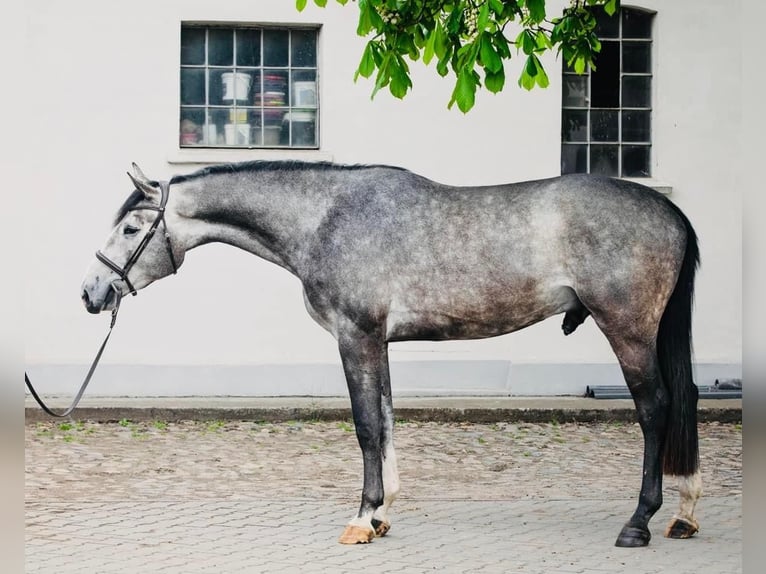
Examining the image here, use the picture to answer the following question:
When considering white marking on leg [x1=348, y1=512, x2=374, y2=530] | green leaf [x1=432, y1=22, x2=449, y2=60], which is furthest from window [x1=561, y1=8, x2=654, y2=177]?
green leaf [x1=432, y1=22, x2=449, y2=60]

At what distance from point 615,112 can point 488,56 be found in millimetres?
8111

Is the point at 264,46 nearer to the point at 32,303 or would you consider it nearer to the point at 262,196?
the point at 32,303

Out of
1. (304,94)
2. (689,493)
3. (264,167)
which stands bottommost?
(689,493)

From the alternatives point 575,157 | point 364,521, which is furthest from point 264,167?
point 575,157

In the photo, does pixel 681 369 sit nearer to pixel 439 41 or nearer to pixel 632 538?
pixel 632 538

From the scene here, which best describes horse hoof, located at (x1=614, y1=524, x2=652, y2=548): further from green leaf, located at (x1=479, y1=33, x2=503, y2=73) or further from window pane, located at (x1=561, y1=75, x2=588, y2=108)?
window pane, located at (x1=561, y1=75, x2=588, y2=108)

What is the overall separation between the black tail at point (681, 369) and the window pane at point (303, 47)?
6944 mm

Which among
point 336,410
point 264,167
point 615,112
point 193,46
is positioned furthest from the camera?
point 615,112

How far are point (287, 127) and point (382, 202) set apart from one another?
20.5 ft

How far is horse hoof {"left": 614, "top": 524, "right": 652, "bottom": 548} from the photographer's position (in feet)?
20.0

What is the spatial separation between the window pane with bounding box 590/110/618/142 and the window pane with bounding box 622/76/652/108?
0.20 meters

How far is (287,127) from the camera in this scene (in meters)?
12.6

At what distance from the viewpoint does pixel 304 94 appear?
12.6 meters
